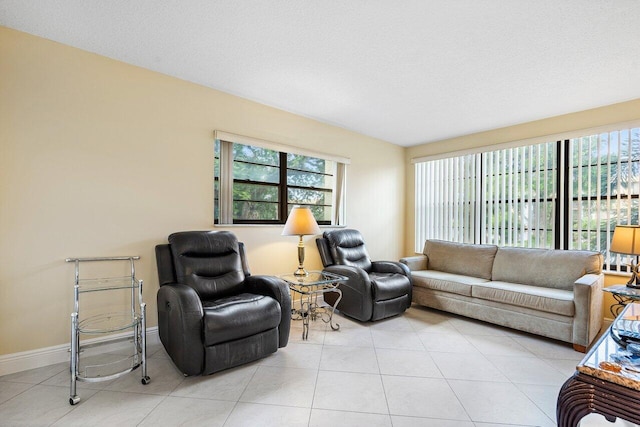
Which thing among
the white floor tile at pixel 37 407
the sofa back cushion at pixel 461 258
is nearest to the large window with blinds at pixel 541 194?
the sofa back cushion at pixel 461 258

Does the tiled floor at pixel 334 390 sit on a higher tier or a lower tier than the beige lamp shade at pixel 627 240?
lower

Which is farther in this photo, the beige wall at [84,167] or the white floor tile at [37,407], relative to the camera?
the beige wall at [84,167]

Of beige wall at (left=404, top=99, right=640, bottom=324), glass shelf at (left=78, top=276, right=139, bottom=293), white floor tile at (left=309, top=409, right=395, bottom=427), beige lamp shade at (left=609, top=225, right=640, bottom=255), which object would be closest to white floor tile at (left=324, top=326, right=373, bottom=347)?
white floor tile at (left=309, top=409, right=395, bottom=427)

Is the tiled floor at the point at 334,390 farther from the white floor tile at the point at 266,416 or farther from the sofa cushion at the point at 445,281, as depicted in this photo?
the sofa cushion at the point at 445,281

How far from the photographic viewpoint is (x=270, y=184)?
3.63m

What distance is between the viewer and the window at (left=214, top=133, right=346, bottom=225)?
10.5ft

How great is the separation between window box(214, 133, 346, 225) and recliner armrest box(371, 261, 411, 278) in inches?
32.6

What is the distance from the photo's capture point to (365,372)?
2.22m

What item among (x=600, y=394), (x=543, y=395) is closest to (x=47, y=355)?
(x=600, y=394)

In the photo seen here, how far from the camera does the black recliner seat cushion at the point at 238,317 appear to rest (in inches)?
80.7

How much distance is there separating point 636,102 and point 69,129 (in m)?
5.54

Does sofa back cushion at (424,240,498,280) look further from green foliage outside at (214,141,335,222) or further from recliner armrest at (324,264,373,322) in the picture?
green foliage outside at (214,141,335,222)

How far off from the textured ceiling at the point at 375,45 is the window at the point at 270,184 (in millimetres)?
683

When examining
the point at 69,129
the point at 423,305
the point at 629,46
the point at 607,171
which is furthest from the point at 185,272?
the point at 607,171
